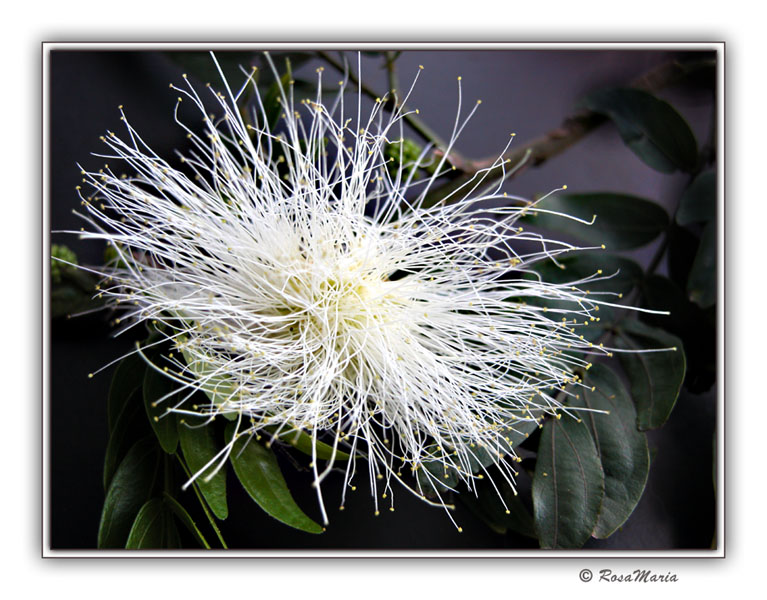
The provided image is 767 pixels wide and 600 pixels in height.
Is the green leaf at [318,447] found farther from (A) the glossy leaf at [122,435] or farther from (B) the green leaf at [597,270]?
(B) the green leaf at [597,270]

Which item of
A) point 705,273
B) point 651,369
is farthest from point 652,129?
point 651,369

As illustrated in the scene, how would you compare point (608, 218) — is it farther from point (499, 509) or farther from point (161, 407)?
point (161, 407)

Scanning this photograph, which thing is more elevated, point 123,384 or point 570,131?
point 570,131

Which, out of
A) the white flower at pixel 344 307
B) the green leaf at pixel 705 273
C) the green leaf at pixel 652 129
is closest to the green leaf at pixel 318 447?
the white flower at pixel 344 307

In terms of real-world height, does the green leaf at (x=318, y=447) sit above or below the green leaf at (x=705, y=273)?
below


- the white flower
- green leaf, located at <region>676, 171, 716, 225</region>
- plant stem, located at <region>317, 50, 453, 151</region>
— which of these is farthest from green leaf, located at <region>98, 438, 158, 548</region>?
green leaf, located at <region>676, 171, 716, 225</region>

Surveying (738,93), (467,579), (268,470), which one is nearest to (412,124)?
(738,93)

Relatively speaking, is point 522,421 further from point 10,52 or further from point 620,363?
point 10,52
